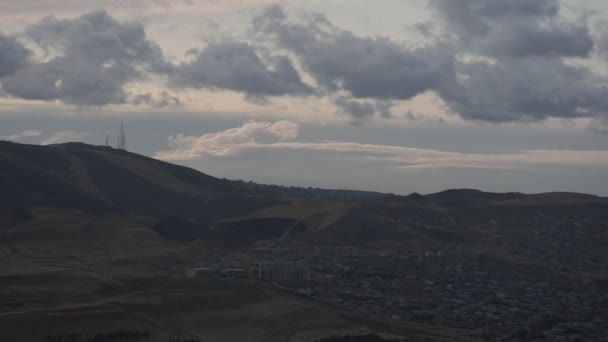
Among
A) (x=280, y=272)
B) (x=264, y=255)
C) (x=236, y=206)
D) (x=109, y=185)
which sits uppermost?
(x=109, y=185)

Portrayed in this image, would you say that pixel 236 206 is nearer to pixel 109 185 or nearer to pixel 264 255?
pixel 109 185

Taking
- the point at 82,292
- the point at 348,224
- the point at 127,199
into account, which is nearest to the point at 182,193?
the point at 127,199

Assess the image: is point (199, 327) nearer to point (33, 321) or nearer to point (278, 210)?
point (33, 321)

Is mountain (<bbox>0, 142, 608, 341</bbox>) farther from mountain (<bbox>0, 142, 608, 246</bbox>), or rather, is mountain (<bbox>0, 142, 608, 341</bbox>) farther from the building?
the building

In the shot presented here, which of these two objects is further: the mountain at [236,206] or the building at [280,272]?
the mountain at [236,206]

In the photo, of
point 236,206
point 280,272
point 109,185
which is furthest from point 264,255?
point 109,185

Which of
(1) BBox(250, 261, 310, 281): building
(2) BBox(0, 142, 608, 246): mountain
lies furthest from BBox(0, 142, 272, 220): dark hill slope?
(1) BBox(250, 261, 310, 281): building

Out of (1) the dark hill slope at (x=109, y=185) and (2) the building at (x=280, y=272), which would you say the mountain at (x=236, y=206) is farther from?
(2) the building at (x=280, y=272)

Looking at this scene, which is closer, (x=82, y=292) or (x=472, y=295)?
(x=82, y=292)

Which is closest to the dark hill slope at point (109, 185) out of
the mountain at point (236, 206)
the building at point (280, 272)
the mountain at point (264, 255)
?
the mountain at point (236, 206)

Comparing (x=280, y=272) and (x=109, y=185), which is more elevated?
(x=109, y=185)

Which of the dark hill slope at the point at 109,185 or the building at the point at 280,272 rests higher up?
the dark hill slope at the point at 109,185
